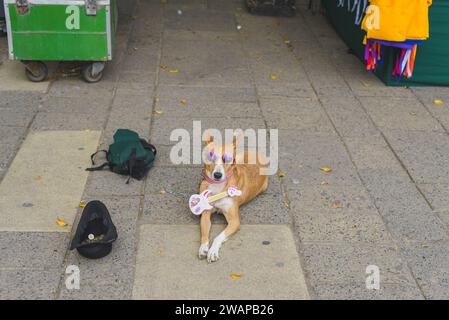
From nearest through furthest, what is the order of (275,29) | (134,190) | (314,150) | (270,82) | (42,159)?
(134,190) → (42,159) → (314,150) → (270,82) → (275,29)

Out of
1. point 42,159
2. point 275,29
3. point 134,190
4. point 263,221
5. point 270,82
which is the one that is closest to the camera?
point 263,221

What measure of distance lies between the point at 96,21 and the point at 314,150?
9.39 ft

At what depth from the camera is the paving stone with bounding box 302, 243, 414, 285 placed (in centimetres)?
434

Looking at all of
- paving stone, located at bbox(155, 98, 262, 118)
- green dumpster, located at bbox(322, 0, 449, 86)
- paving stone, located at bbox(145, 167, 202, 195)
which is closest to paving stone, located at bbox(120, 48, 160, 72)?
paving stone, located at bbox(155, 98, 262, 118)

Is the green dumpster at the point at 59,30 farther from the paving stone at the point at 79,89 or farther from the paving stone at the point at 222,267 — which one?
the paving stone at the point at 222,267

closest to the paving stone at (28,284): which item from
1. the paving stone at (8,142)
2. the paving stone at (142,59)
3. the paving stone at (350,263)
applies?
the paving stone at (8,142)

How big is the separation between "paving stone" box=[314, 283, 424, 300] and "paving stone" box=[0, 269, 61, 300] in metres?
1.72

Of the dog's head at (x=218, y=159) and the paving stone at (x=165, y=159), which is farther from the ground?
the dog's head at (x=218, y=159)

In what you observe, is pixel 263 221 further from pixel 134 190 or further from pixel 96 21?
pixel 96 21

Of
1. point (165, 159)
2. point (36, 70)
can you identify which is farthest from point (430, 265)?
point (36, 70)

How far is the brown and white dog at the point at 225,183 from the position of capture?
15.1ft

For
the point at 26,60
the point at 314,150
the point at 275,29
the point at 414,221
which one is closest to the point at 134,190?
the point at 314,150

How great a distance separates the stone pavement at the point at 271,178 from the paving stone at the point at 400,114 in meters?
0.02

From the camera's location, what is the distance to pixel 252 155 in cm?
537
